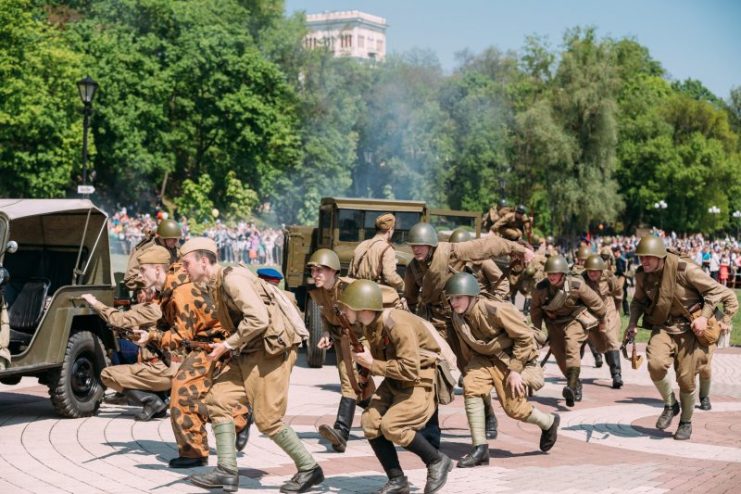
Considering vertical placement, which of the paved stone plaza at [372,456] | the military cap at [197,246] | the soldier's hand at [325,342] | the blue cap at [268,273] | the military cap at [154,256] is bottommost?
the paved stone plaza at [372,456]

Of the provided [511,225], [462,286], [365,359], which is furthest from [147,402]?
[511,225]

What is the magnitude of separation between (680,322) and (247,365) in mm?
4837

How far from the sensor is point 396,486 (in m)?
7.79

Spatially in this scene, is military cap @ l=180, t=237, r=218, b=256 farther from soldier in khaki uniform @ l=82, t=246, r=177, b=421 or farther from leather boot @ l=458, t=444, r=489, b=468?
leather boot @ l=458, t=444, r=489, b=468

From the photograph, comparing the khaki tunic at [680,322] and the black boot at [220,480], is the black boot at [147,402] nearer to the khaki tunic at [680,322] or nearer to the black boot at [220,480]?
the black boot at [220,480]

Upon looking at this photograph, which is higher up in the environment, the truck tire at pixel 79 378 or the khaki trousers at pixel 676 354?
the khaki trousers at pixel 676 354

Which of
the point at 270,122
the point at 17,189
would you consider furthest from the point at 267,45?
the point at 17,189

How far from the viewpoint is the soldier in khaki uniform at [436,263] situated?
10633 millimetres

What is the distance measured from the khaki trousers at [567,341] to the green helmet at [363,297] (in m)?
6.17

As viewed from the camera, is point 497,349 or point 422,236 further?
point 422,236

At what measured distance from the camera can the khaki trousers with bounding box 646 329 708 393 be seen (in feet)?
36.1

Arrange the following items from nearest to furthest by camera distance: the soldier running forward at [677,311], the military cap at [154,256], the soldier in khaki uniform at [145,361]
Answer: the military cap at [154,256] → the soldier in khaki uniform at [145,361] → the soldier running forward at [677,311]

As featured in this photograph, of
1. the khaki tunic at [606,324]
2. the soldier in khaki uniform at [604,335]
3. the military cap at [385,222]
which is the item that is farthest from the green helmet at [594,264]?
the military cap at [385,222]

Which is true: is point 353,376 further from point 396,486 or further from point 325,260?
point 396,486
